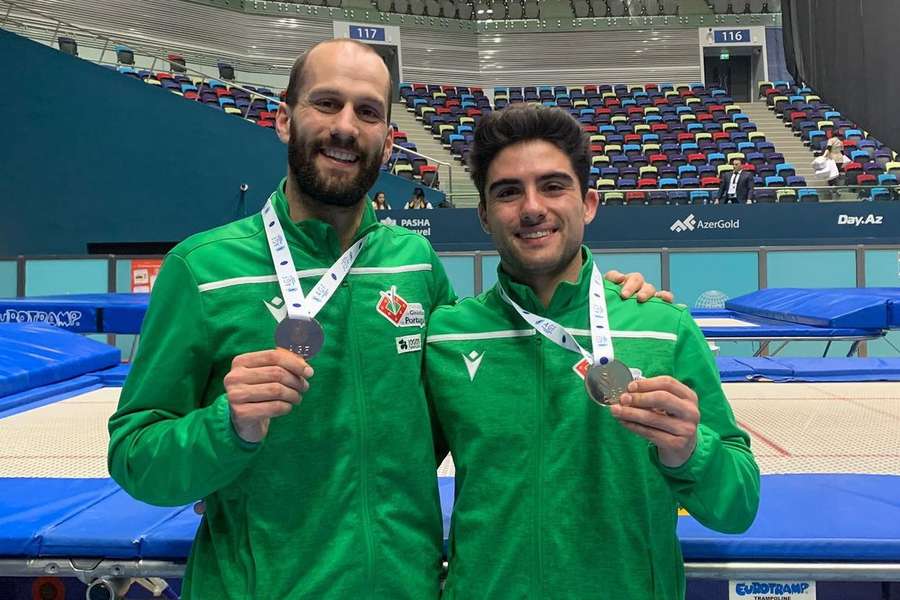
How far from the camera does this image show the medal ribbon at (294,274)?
4.27ft

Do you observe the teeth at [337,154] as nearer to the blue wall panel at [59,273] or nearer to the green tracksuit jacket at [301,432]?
the green tracksuit jacket at [301,432]

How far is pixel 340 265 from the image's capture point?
1368 millimetres

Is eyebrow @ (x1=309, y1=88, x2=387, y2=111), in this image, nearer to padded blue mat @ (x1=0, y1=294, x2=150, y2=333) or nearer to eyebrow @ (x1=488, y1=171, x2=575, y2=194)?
eyebrow @ (x1=488, y1=171, x2=575, y2=194)

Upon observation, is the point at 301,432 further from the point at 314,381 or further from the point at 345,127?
the point at 345,127

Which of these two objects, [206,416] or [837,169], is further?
[837,169]

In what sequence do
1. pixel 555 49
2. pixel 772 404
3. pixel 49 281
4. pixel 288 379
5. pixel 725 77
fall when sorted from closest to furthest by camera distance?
1. pixel 288 379
2. pixel 772 404
3. pixel 49 281
4. pixel 555 49
5. pixel 725 77

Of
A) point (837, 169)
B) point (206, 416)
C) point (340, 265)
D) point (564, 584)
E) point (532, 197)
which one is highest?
point (837, 169)

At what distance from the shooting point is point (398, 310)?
1410mm

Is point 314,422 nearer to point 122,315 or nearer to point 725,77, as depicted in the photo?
point 122,315

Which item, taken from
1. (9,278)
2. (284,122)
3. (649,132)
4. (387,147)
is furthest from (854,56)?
(649,132)

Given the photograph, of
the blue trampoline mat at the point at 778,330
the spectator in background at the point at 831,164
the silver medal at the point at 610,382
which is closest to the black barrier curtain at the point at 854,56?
the silver medal at the point at 610,382

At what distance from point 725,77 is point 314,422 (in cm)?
2718

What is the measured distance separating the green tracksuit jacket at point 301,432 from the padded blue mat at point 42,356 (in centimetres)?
255

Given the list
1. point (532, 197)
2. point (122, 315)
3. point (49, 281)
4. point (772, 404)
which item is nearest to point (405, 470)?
point (532, 197)
